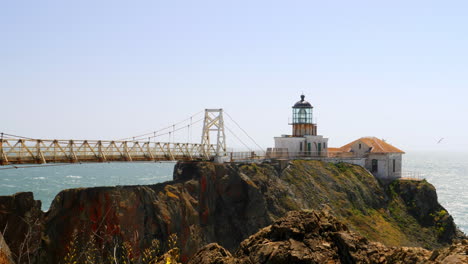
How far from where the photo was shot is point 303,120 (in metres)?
63.2

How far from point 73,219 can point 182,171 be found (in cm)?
1244

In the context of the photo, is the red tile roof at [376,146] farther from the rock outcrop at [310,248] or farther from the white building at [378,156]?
the rock outcrop at [310,248]

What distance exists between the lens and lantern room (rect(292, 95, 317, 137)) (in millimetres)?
63062

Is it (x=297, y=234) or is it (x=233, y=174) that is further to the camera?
(x=233, y=174)

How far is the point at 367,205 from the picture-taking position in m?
51.0

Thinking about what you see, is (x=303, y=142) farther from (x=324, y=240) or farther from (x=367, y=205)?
(x=324, y=240)

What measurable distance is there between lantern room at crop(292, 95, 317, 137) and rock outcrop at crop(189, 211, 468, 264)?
5123 cm

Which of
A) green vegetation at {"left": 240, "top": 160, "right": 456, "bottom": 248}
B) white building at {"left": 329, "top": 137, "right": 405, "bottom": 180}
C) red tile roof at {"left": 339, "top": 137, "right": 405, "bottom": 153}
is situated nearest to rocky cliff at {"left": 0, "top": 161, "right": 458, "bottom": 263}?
green vegetation at {"left": 240, "top": 160, "right": 456, "bottom": 248}

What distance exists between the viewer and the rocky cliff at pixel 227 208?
96.9 ft

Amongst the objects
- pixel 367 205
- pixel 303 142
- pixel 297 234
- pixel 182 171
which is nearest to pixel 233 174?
pixel 182 171

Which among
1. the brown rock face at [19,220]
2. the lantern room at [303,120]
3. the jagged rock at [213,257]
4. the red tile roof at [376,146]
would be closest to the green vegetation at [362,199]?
the red tile roof at [376,146]

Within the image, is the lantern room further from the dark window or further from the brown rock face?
the brown rock face

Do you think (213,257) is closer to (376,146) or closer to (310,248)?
(310,248)

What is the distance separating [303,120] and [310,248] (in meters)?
52.7
